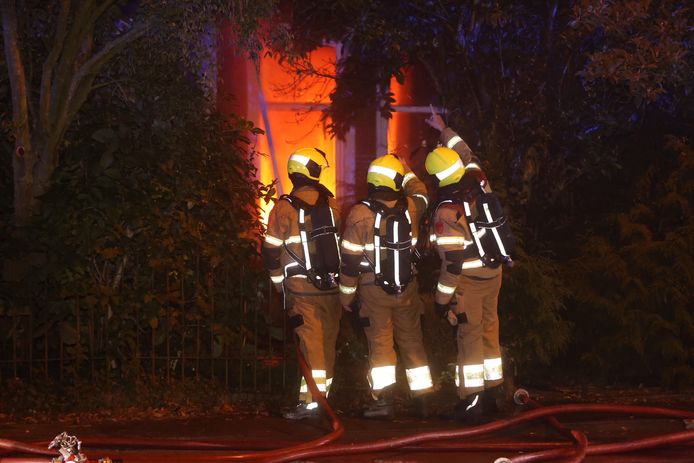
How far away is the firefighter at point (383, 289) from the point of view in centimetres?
742

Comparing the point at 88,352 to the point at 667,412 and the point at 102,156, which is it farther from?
the point at 667,412

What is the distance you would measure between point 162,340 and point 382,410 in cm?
208

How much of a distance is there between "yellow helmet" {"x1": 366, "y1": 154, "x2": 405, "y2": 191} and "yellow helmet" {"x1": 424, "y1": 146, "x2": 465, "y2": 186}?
273 millimetres

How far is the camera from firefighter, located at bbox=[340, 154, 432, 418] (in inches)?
292

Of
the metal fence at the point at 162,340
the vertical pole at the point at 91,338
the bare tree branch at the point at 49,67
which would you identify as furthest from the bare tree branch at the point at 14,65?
the vertical pole at the point at 91,338

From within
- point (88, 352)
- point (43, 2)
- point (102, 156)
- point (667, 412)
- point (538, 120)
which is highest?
point (43, 2)

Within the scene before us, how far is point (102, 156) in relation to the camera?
8.38m

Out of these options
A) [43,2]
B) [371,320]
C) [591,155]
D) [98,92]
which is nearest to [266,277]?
[371,320]

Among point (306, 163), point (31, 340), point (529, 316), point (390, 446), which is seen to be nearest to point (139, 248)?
point (31, 340)

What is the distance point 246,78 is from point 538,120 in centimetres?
362

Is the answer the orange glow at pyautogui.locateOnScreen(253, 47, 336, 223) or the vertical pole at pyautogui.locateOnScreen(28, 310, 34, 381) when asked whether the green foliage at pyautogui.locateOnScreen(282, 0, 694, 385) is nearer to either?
the orange glow at pyautogui.locateOnScreen(253, 47, 336, 223)

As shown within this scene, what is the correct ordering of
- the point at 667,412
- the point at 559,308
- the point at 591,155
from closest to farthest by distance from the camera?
the point at 667,412
the point at 559,308
the point at 591,155

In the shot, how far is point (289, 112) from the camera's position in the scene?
38.7 feet

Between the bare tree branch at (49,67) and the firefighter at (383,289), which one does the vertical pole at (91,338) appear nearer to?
the bare tree branch at (49,67)
